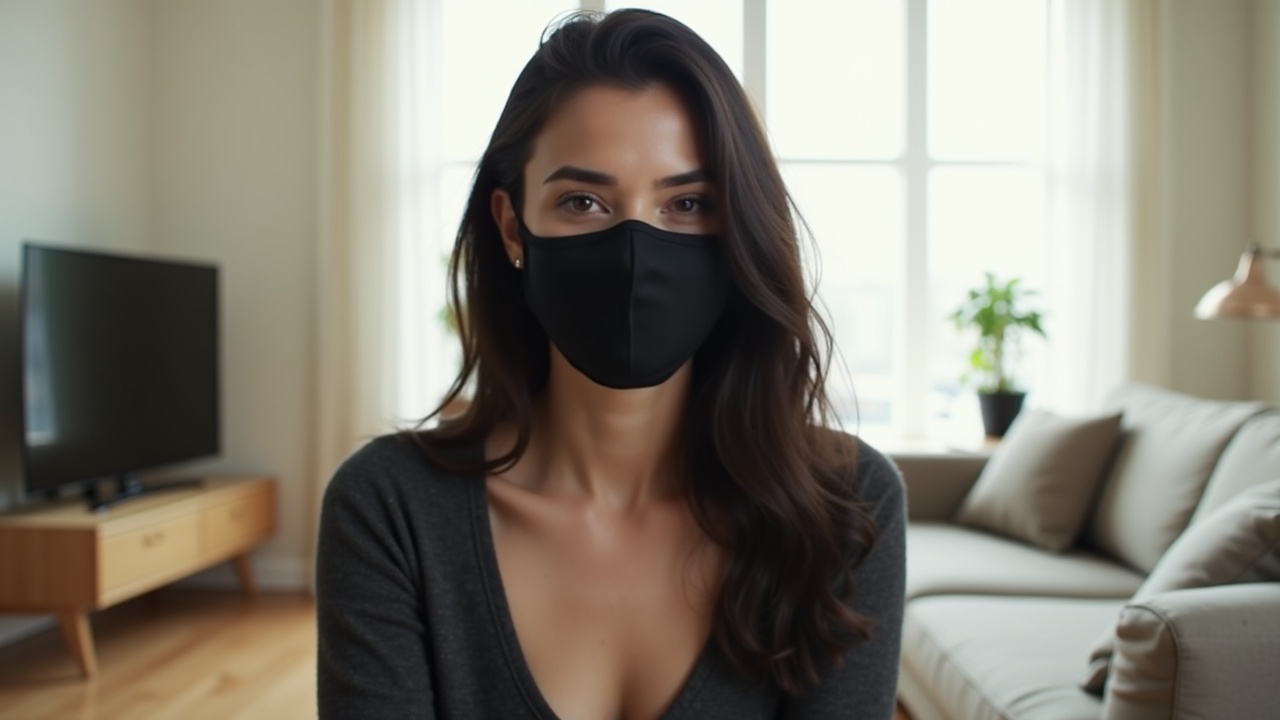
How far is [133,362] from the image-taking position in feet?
11.6

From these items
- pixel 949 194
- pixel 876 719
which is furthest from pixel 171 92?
pixel 876 719

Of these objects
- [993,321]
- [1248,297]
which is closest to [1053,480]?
[1248,297]

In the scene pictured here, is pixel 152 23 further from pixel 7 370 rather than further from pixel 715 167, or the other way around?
pixel 715 167

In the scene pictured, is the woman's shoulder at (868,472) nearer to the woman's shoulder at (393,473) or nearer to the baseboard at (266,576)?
the woman's shoulder at (393,473)

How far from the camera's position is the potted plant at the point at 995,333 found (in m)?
3.90

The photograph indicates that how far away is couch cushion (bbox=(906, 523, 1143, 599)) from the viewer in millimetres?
2422

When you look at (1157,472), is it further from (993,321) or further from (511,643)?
(511,643)

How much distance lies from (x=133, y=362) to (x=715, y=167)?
10.3ft

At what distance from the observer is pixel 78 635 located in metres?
3.03

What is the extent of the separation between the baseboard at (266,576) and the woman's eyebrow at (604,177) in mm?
3668

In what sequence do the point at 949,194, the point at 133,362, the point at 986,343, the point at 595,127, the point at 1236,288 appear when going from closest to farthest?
the point at 595,127, the point at 1236,288, the point at 133,362, the point at 986,343, the point at 949,194

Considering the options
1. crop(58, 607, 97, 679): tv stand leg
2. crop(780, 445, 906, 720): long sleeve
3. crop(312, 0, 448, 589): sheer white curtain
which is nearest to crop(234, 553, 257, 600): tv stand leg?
crop(312, 0, 448, 589): sheer white curtain

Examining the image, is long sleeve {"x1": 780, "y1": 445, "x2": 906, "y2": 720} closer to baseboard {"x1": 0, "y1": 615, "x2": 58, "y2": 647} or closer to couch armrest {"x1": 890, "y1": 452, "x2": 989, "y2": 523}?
couch armrest {"x1": 890, "y1": 452, "x2": 989, "y2": 523}

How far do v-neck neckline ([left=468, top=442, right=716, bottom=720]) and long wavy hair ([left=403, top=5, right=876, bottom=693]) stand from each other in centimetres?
4
